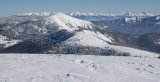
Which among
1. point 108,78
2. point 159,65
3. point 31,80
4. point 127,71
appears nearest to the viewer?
point 31,80

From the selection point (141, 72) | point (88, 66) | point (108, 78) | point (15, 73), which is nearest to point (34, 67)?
point (15, 73)

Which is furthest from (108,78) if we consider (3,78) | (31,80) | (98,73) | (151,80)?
(3,78)

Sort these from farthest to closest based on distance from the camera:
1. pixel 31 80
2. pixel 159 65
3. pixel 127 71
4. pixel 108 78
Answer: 1. pixel 159 65
2. pixel 127 71
3. pixel 108 78
4. pixel 31 80

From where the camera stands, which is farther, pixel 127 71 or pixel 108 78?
pixel 127 71

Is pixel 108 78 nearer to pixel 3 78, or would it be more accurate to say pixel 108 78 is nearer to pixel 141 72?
pixel 141 72

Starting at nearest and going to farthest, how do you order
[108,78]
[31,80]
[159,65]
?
[31,80] < [108,78] < [159,65]

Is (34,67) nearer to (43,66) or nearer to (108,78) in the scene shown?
(43,66)
